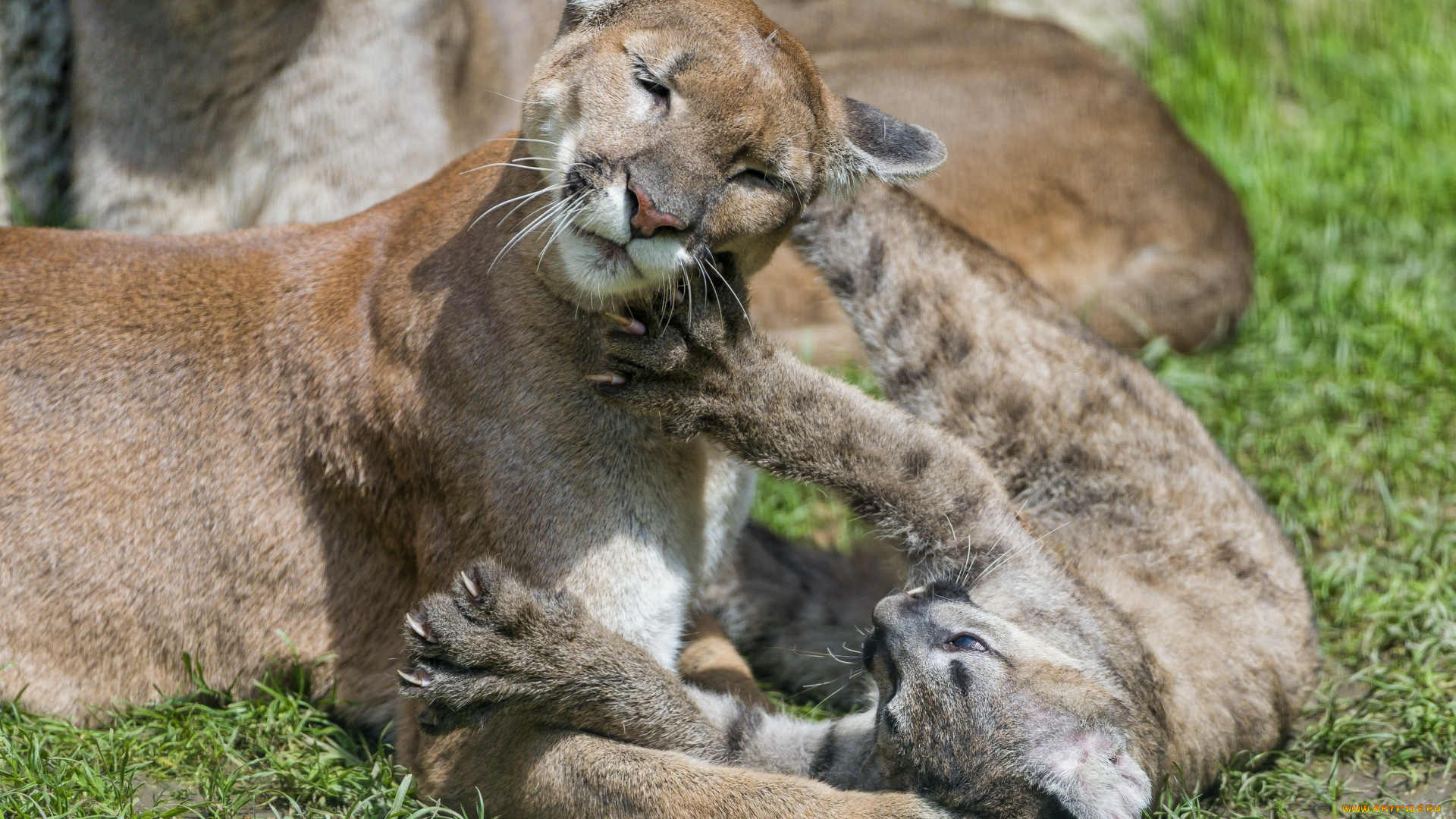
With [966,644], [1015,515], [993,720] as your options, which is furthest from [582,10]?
[993,720]

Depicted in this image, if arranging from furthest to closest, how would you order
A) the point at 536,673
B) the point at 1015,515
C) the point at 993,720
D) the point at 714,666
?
the point at 714,666 → the point at 1015,515 → the point at 993,720 → the point at 536,673

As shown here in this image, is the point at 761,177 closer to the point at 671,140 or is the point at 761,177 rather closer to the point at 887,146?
the point at 671,140

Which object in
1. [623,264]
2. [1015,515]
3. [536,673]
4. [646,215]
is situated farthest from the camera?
[1015,515]

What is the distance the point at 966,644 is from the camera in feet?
13.6

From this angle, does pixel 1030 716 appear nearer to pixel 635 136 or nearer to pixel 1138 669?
pixel 1138 669

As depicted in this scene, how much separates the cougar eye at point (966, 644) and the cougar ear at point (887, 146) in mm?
1363

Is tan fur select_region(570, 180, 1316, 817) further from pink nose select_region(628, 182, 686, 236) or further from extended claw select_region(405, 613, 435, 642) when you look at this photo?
extended claw select_region(405, 613, 435, 642)

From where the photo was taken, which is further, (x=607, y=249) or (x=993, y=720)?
(x=993, y=720)

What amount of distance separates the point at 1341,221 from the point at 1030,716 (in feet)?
15.9

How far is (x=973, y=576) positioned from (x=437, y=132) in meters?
3.42

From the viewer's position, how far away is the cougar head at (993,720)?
12.8ft

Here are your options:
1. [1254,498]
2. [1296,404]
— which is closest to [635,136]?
[1254,498]

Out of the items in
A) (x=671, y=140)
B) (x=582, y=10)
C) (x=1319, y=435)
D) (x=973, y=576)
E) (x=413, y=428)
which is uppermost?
(x=582, y=10)

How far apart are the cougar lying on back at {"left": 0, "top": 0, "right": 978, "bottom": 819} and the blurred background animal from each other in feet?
5.95
